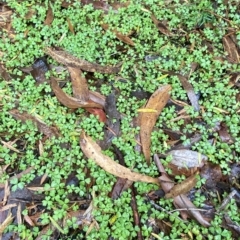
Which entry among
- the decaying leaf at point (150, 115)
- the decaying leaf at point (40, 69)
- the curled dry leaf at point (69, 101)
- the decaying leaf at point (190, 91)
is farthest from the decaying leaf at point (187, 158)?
the decaying leaf at point (40, 69)

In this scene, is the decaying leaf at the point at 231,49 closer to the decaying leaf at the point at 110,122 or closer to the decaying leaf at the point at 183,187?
the decaying leaf at the point at 110,122

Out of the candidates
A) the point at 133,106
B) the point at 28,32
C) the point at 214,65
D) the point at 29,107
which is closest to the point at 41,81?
the point at 29,107

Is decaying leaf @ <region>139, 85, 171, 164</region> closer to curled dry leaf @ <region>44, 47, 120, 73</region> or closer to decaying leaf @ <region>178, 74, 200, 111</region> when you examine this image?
decaying leaf @ <region>178, 74, 200, 111</region>

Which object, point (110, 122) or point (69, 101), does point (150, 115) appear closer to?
point (110, 122)

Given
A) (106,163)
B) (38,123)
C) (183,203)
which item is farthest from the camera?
(38,123)

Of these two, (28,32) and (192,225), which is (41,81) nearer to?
(28,32)

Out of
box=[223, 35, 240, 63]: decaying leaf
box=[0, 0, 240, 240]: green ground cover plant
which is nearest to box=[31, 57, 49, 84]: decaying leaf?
box=[0, 0, 240, 240]: green ground cover plant

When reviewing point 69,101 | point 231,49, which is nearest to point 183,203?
point 69,101
